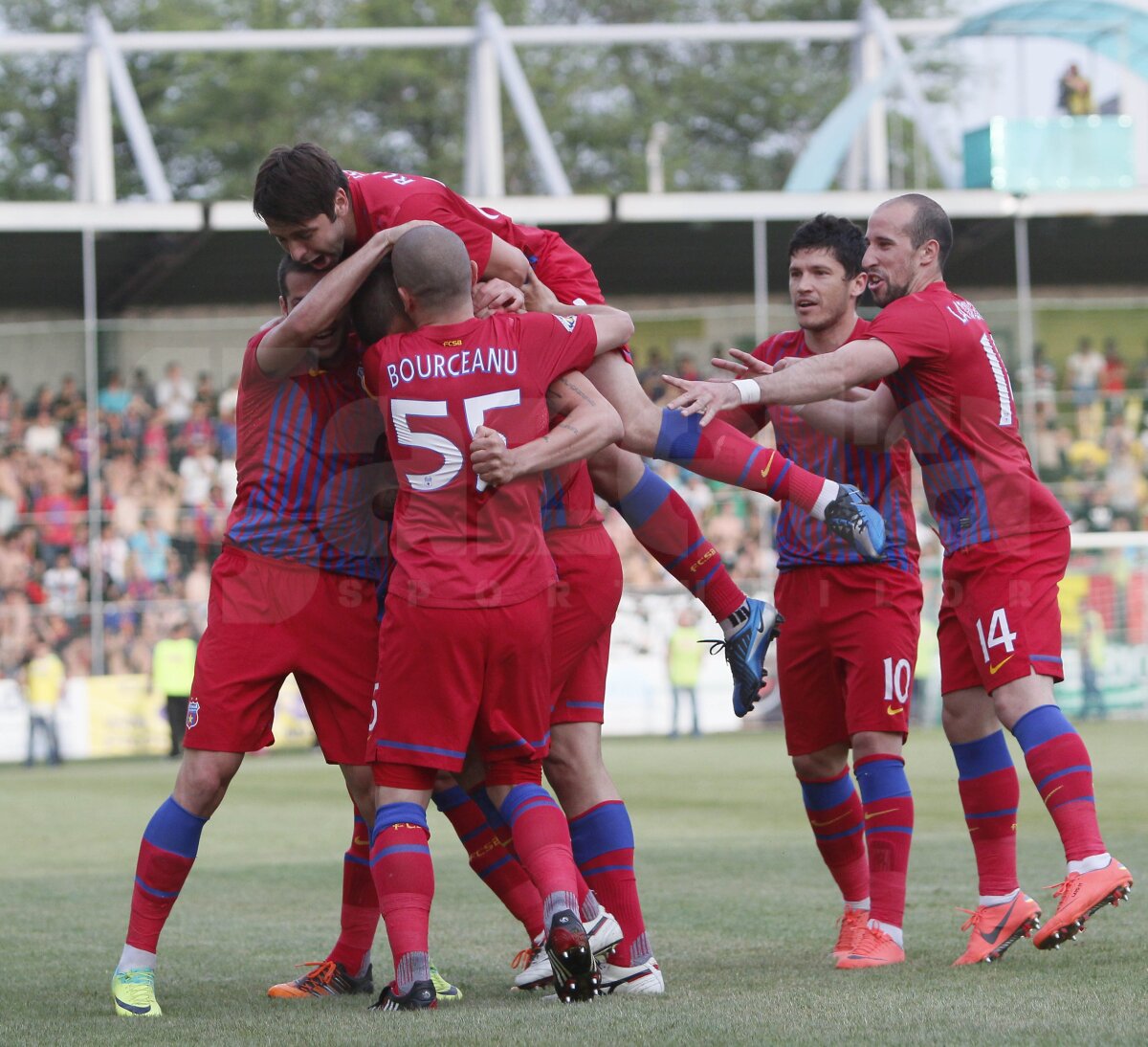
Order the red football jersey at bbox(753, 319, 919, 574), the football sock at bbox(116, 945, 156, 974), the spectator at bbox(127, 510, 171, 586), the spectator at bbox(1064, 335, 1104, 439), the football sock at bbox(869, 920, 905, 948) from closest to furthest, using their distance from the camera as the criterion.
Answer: the football sock at bbox(116, 945, 156, 974)
the football sock at bbox(869, 920, 905, 948)
the red football jersey at bbox(753, 319, 919, 574)
the spectator at bbox(127, 510, 171, 586)
the spectator at bbox(1064, 335, 1104, 439)

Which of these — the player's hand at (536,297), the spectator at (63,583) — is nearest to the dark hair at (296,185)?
the player's hand at (536,297)

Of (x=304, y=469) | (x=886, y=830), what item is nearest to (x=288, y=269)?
(x=304, y=469)

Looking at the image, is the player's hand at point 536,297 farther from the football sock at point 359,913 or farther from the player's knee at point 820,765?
the player's knee at point 820,765

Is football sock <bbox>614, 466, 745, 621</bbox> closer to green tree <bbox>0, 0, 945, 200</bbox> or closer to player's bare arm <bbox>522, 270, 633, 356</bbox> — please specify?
player's bare arm <bbox>522, 270, 633, 356</bbox>

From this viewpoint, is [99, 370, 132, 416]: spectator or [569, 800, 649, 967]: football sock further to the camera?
[99, 370, 132, 416]: spectator

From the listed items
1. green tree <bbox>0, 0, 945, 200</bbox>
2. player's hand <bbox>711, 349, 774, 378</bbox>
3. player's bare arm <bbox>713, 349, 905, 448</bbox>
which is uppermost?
green tree <bbox>0, 0, 945, 200</bbox>

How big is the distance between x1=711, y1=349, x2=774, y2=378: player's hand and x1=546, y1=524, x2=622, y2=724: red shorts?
74cm

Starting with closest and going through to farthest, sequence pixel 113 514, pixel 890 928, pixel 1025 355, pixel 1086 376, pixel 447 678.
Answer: pixel 447 678 → pixel 890 928 → pixel 113 514 → pixel 1025 355 → pixel 1086 376

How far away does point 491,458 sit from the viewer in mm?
4977

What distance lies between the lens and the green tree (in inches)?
1673

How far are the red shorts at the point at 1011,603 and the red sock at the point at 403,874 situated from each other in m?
1.96

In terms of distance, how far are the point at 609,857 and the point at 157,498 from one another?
18.1 metres

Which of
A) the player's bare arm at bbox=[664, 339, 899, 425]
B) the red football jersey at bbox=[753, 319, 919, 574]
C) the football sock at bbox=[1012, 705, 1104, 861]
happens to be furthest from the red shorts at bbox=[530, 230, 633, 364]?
the football sock at bbox=[1012, 705, 1104, 861]

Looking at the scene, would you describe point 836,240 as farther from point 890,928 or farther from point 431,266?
point 890,928
